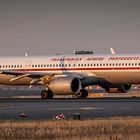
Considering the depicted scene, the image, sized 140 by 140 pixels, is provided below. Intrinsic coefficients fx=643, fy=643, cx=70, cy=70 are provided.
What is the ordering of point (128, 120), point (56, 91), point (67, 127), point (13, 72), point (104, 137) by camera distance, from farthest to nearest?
point (13, 72) < point (56, 91) < point (128, 120) < point (67, 127) < point (104, 137)

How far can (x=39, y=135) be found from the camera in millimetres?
26219

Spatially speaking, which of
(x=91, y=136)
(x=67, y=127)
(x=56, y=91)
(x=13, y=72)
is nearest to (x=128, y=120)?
(x=67, y=127)

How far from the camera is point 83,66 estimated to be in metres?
65.3

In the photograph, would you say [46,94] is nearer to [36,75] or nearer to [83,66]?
[36,75]

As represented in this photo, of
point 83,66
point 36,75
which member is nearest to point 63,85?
point 83,66

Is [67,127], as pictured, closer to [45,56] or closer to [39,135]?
[39,135]

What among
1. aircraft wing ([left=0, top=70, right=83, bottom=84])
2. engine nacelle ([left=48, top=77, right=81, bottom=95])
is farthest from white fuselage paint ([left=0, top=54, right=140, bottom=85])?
engine nacelle ([left=48, top=77, right=81, bottom=95])

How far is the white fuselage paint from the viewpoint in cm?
6325

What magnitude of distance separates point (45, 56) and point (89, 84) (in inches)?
249

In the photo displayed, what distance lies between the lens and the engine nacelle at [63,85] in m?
61.6

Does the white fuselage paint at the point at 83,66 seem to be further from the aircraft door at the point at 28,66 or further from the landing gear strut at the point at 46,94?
the landing gear strut at the point at 46,94

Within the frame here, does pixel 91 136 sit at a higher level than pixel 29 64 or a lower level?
lower

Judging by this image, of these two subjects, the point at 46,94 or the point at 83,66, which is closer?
the point at 46,94

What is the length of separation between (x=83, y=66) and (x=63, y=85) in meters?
4.63
